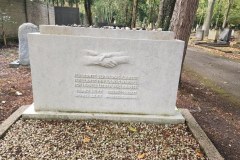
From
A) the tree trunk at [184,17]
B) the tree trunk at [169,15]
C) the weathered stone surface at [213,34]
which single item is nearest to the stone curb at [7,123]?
the tree trunk at [184,17]

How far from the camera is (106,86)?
3.78m

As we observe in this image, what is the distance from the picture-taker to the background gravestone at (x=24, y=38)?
302 inches

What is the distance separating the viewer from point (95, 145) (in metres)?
3.21

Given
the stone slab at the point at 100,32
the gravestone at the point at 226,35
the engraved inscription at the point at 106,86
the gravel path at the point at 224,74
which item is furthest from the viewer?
the gravestone at the point at 226,35

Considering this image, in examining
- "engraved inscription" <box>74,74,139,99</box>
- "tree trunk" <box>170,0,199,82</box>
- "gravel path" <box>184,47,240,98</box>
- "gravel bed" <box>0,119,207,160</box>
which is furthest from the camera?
"gravel path" <box>184,47,240,98</box>

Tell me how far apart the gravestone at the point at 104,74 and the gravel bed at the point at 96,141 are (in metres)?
0.18

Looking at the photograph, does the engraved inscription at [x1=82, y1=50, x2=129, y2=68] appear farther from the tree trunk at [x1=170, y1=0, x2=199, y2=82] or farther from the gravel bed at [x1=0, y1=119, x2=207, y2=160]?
the tree trunk at [x1=170, y1=0, x2=199, y2=82]

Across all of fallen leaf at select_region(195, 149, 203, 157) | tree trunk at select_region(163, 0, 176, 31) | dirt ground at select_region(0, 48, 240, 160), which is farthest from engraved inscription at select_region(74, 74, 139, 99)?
tree trunk at select_region(163, 0, 176, 31)

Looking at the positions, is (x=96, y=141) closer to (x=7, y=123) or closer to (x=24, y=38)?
(x=7, y=123)

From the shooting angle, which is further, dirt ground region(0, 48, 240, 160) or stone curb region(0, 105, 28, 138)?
dirt ground region(0, 48, 240, 160)

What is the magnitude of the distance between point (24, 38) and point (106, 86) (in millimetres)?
→ 5103

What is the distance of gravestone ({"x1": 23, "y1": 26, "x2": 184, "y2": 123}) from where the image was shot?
3.53 metres

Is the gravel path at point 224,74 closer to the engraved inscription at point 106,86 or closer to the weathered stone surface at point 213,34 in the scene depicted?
the engraved inscription at point 106,86

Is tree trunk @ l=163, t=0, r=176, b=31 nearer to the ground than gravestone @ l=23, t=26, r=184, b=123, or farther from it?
farther from it
